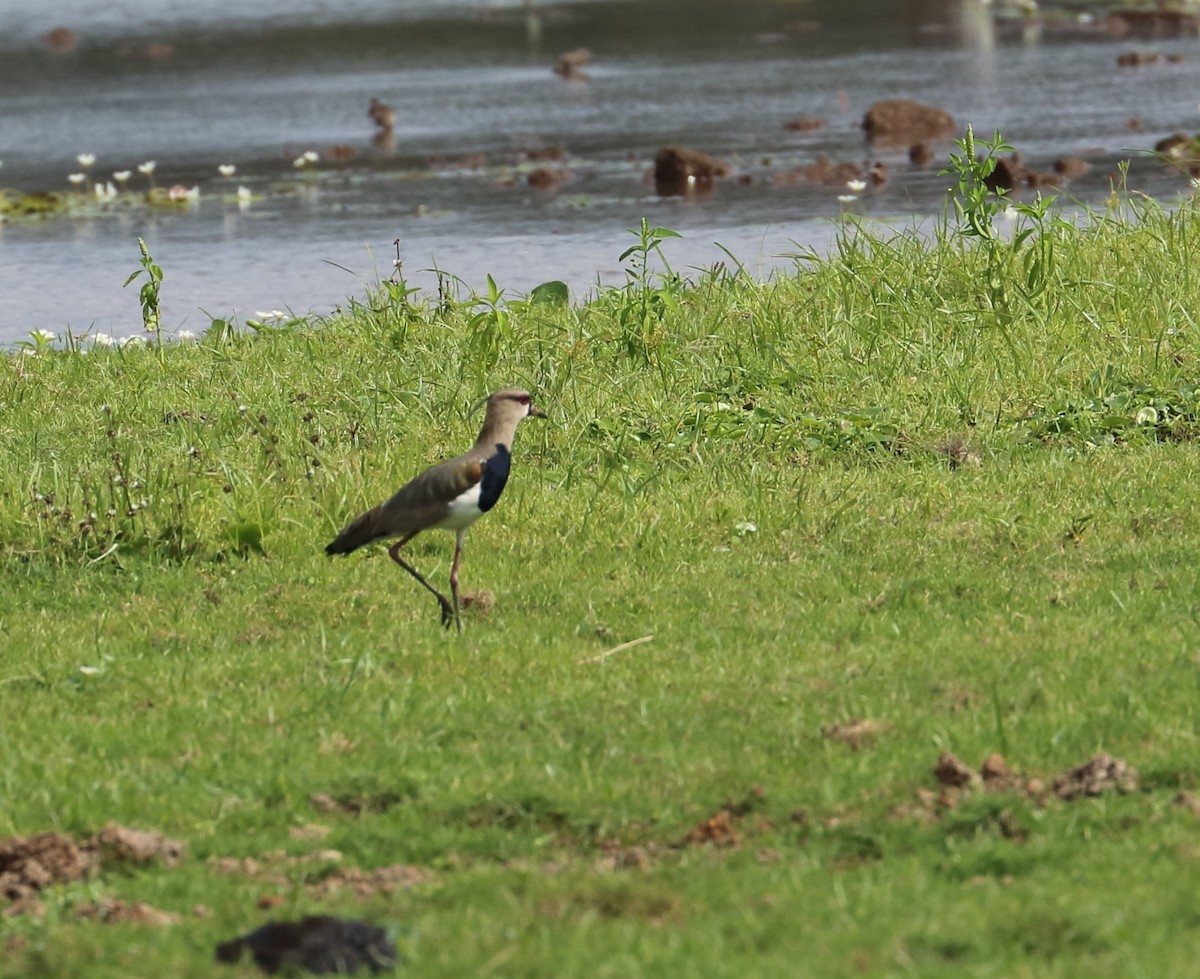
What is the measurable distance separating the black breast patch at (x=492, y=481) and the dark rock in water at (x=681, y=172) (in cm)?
1466

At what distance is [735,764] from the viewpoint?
5.91m

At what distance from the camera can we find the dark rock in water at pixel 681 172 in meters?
22.0

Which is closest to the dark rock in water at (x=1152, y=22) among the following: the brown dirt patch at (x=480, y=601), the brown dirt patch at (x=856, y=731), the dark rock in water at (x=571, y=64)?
the dark rock in water at (x=571, y=64)

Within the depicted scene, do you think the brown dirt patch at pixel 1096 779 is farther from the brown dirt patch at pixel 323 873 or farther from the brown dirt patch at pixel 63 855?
the brown dirt patch at pixel 63 855

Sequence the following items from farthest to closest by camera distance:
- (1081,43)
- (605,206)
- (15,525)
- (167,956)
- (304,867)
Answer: (1081,43) → (605,206) → (15,525) → (304,867) → (167,956)

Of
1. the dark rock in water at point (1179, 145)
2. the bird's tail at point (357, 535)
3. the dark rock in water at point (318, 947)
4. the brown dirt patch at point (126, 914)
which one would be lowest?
the brown dirt patch at point (126, 914)

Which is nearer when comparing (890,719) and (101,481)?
(890,719)

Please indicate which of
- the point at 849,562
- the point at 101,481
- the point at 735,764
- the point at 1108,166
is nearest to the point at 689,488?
the point at 849,562

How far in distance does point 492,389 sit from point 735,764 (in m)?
5.24

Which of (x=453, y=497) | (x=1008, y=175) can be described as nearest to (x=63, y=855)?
(x=453, y=497)

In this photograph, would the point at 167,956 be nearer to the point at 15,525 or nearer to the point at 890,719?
the point at 890,719

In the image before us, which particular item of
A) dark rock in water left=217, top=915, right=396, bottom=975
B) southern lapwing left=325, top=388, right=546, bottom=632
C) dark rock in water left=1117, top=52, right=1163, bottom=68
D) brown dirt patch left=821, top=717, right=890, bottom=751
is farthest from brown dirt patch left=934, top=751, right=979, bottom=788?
dark rock in water left=1117, top=52, right=1163, bottom=68

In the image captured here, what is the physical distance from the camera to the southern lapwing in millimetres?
7398

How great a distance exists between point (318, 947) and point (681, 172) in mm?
18339
